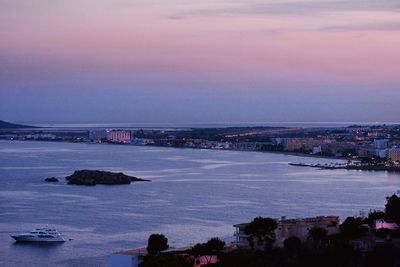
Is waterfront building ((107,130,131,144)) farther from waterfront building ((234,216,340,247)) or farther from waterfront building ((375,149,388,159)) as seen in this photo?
waterfront building ((234,216,340,247))

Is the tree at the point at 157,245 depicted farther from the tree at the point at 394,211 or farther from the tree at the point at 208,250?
the tree at the point at 394,211

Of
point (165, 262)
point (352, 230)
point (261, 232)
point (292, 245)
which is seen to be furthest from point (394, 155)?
point (165, 262)

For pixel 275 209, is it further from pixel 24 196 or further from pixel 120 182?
pixel 120 182

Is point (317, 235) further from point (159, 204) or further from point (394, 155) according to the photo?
point (394, 155)

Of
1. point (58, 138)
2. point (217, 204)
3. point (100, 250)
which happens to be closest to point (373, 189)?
point (217, 204)

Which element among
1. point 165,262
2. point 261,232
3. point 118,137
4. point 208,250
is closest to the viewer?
point 165,262

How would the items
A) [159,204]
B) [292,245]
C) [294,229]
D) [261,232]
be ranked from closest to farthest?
[292,245], [261,232], [294,229], [159,204]

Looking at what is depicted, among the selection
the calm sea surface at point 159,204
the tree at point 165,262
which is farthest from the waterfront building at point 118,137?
the tree at point 165,262
